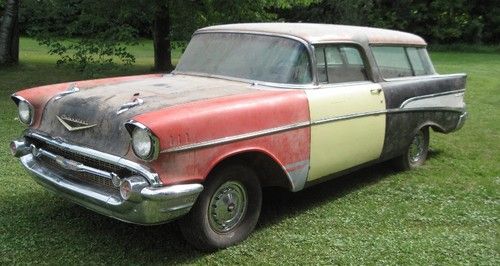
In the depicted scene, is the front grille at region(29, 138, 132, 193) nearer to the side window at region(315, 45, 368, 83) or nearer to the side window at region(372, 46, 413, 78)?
the side window at region(315, 45, 368, 83)

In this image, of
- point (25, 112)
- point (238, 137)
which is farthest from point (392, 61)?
point (25, 112)

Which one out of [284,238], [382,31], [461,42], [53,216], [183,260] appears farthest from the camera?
[461,42]

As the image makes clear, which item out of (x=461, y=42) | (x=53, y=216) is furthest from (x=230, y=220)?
(x=461, y=42)

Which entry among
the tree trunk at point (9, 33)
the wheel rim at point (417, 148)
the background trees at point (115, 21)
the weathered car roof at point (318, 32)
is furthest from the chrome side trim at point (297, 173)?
the tree trunk at point (9, 33)

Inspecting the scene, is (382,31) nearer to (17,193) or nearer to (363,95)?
(363,95)

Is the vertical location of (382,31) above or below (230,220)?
above

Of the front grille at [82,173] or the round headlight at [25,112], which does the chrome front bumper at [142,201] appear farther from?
the round headlight at [25,112]

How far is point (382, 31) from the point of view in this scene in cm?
589

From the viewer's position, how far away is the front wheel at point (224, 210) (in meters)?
3.89

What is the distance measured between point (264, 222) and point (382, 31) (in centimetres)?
251

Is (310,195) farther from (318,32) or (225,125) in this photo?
(225,125)

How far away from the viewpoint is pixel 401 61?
5953 millimetres

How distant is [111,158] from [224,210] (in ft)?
2.94

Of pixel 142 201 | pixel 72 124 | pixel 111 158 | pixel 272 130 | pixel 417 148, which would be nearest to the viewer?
pixel 142 201
